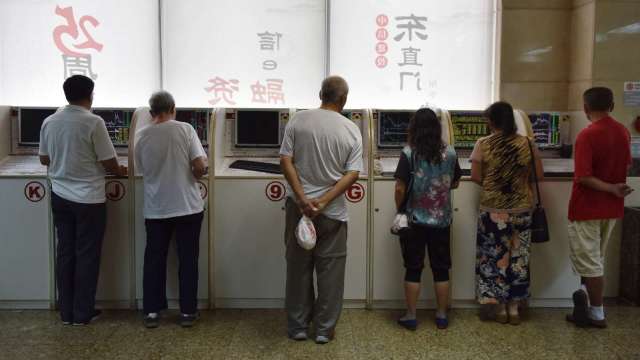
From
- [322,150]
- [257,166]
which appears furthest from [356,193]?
[322,150]

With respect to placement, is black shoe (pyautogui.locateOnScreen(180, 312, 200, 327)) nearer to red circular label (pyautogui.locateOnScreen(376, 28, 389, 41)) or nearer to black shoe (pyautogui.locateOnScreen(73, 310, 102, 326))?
black shoe (pyautogui.locateOnScreen(73, 310, 102, 326))

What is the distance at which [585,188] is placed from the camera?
3.52 meters

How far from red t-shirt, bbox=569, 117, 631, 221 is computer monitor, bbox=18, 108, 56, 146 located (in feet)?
11.5

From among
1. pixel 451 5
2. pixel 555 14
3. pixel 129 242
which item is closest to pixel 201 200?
pixel 129 242

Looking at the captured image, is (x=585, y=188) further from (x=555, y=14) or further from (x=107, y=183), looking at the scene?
(x=107, y=183)

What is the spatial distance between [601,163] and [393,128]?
1351 millimetres

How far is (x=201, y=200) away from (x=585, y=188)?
232cm

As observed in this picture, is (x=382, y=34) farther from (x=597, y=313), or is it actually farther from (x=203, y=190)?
(x=597, y=313)

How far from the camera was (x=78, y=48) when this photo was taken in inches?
193

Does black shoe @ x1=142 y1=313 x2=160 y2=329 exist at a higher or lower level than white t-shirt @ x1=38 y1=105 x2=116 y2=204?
lower

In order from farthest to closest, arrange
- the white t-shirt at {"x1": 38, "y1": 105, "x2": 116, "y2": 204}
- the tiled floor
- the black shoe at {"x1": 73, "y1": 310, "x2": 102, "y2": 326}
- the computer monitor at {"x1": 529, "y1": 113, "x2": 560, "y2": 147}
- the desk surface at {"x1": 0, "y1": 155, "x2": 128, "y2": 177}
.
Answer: the computer monitor at {"x1": 529, "y1": 113, "x2": 560, "y2": 147}, the desk surface at {"x1": 0, "y1": 155, "x2": 128, "y2": 177}, the black shoe at {"x1": 73, "y1": 310, "x2": 102, "y2": 326}, the white t-shirt at {"x1": 38, "y1": 105, "x2": 116, "y2": 204}, the tiled floor

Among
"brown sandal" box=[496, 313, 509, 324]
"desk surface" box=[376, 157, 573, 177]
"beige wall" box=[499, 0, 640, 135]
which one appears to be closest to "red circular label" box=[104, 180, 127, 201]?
"desk surface" box=[376, 157, 573, 177]

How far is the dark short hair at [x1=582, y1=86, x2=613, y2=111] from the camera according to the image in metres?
3.47

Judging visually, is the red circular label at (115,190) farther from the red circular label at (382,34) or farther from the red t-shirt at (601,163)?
the red t-shirt at (601,163)
